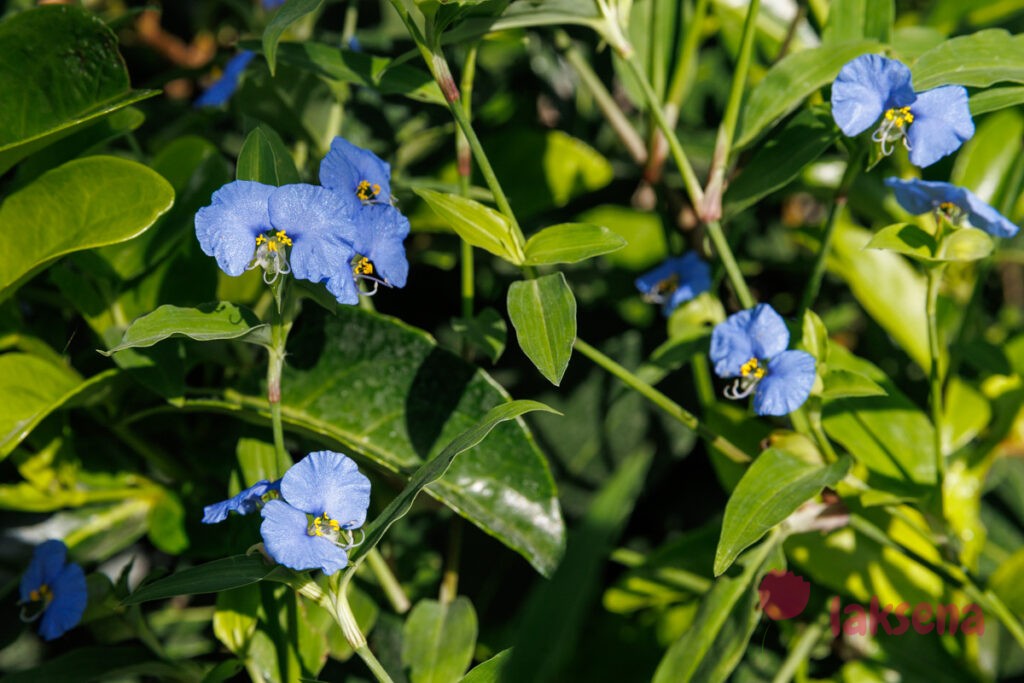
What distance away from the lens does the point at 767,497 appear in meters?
0.90

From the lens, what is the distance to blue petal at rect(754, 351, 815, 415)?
90 centimetres

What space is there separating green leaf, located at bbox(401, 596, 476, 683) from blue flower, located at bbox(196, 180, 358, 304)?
0.40 m

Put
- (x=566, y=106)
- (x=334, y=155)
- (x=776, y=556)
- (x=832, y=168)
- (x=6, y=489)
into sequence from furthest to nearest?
(x=566, y=106)
(x=832, y=168)
(x=6, y=489)
(x=776, y=556)
(x=334, y=155)

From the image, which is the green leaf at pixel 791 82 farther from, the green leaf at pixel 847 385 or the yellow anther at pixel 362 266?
the yellow anther at pixel 362 266

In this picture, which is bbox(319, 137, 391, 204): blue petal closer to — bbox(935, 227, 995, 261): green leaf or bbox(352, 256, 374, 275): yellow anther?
bbox(352, 256, 374, 275): yellow anther

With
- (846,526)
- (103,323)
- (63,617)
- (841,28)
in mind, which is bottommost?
(846,526)

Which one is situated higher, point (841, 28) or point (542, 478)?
point (841, 28)

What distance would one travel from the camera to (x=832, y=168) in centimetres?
143

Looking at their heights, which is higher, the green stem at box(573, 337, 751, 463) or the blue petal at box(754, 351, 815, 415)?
the blue petal at box(754, 351, 815, 415)

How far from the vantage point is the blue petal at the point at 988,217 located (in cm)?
92

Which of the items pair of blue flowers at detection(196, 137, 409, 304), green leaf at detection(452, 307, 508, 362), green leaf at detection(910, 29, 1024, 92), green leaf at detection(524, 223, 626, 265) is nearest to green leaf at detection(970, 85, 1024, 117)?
green leaf at detection(910, 29, 1024, 92)

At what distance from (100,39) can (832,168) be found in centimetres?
100

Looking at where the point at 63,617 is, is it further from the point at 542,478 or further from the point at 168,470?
the point at 542,478

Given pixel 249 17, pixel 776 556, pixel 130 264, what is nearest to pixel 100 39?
pixel 130 264
